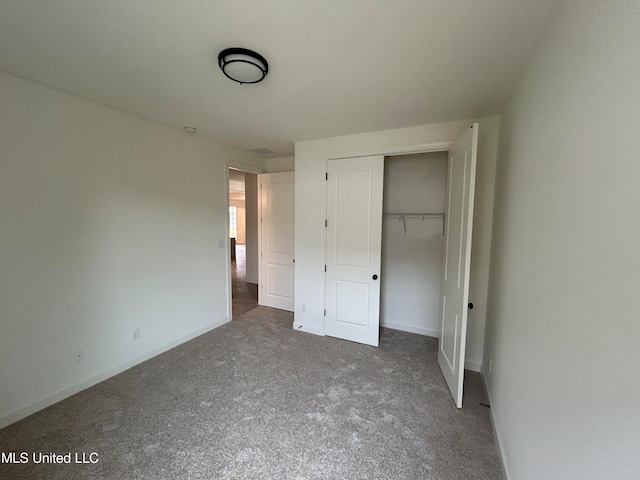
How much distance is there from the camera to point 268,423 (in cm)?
189

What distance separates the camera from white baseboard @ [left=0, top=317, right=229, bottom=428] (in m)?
1.87

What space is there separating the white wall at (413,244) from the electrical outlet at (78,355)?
11.2 ft

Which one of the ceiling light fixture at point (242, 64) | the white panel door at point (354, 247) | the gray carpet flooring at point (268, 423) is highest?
the ceiling light fixture at point (242, 64)

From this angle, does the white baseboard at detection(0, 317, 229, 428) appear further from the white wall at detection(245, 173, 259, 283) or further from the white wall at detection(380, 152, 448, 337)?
the white wall at detection(380, 152, 448, 337)

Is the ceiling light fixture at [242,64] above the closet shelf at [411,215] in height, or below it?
above

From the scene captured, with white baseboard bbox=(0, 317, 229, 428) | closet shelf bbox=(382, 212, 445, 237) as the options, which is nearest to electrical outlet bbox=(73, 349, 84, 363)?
white baseboard bbox=(0, 317, 229, 428)

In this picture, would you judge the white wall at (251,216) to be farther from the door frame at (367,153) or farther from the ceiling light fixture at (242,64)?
the ceiling light fixture at (242,64)

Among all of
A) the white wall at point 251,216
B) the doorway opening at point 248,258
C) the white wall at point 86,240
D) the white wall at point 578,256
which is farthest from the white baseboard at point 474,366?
the white wall at point 251,216

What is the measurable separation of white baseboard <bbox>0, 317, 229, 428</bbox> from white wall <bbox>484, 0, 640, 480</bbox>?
327 cm

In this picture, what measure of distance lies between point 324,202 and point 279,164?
1.51m

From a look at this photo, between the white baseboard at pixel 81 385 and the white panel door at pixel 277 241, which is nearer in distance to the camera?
the white baseboard at pixel 81 385

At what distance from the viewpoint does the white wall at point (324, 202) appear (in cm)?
248

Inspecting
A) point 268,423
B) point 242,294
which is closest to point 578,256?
point 268,423

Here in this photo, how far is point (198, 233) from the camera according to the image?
3.28 metres
